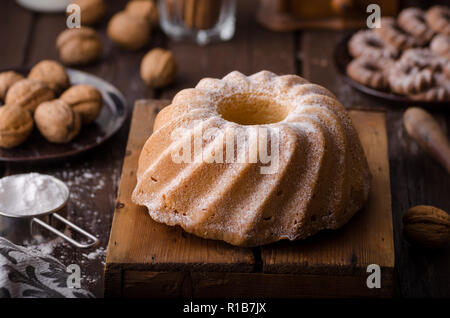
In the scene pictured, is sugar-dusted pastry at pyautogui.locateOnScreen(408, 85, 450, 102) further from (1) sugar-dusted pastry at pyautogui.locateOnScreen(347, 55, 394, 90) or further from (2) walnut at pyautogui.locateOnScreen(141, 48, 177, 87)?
(2) walnut at pyautogui.locateOnScreen(141, 48, 177, 87)

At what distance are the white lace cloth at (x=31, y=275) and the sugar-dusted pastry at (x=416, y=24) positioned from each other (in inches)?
56.2

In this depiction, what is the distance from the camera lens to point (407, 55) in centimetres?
212

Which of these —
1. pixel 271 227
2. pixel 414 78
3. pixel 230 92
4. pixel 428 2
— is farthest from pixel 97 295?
pixel 428 2

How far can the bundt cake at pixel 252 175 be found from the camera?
134 cm

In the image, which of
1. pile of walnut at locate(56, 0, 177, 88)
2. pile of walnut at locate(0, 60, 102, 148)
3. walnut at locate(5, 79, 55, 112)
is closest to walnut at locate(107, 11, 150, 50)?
pile of walnut at locate(56, 0, 177, 88)

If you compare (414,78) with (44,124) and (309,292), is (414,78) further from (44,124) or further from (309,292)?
(44,124)

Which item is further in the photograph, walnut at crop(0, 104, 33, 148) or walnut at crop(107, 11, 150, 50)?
walnut at crop(107, 11, 150, 50)

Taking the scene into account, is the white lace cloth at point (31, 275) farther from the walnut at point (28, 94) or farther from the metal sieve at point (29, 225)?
the walnut at point (28, 94)

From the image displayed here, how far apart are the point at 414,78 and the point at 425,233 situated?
68cm

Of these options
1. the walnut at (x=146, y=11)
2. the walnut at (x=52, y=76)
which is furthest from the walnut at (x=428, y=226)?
the walnut at (x=146, y=11)

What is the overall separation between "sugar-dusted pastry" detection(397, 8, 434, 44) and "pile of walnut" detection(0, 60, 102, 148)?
3.52 ft

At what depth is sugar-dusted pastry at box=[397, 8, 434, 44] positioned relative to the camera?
224cm

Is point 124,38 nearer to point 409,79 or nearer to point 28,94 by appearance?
point 28,94

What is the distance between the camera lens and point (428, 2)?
2711 mm
